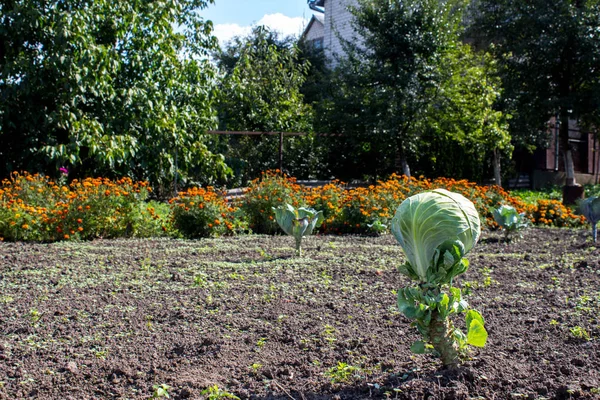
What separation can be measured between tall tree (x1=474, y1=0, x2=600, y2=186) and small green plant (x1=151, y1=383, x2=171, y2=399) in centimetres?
1304

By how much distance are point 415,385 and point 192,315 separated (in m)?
1.65

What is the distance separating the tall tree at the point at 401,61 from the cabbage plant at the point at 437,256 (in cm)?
1008

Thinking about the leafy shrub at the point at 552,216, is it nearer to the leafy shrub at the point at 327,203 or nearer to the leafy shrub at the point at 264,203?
the leafy shrub at the point at 327,203

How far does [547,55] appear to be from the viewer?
43.7 feet

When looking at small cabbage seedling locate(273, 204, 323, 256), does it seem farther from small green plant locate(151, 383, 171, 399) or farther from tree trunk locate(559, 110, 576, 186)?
tree trunk locate(559, 110, 576, 186)

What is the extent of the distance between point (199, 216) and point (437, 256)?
5220 millimetres

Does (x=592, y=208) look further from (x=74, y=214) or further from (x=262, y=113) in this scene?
(x=262, y=113)

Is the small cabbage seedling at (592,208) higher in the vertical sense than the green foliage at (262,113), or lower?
lower

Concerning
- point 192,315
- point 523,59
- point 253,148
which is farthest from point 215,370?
point 523,59

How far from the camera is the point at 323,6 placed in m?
25.5

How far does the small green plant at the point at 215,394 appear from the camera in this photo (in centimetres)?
238

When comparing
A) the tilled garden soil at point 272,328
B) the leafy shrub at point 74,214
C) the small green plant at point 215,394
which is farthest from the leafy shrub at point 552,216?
the small green plant at point 215,394

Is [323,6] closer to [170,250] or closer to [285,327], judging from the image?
[170,250]

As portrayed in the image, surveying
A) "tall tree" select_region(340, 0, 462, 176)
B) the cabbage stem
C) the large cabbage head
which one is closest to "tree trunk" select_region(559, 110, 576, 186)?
"tall tree" select_region(340, 0, 462, 176)
